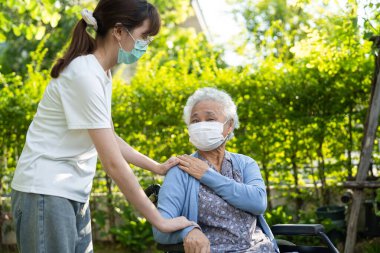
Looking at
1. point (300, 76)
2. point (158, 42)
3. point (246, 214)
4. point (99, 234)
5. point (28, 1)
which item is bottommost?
point (99, 234)

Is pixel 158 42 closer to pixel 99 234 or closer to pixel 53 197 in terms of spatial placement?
pixel 99 234

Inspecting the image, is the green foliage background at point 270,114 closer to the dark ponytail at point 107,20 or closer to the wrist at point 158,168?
the wrist at point 158,168

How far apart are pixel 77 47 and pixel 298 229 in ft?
4.61

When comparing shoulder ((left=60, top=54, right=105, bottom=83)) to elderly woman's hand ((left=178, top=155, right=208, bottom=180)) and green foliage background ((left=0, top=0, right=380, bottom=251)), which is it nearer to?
elderly woman's hand ((left=178, top=155, right=208, bottom=180))

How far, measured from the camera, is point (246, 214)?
2.80 metres

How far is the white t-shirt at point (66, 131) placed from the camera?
6.40ft

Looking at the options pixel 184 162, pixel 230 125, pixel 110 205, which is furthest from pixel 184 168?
pixel 110 205

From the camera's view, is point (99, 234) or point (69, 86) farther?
point (99, 234)

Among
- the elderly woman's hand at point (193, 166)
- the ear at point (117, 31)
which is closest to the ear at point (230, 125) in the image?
the elderly woman's hand at point (193, 166)

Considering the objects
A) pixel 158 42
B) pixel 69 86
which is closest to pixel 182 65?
pixel 69 86

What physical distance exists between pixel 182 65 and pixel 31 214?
4.09m

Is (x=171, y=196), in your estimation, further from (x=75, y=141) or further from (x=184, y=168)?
(x=75, y=141)

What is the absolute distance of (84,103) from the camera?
1943mm

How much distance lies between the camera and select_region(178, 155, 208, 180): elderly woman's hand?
2.75m
